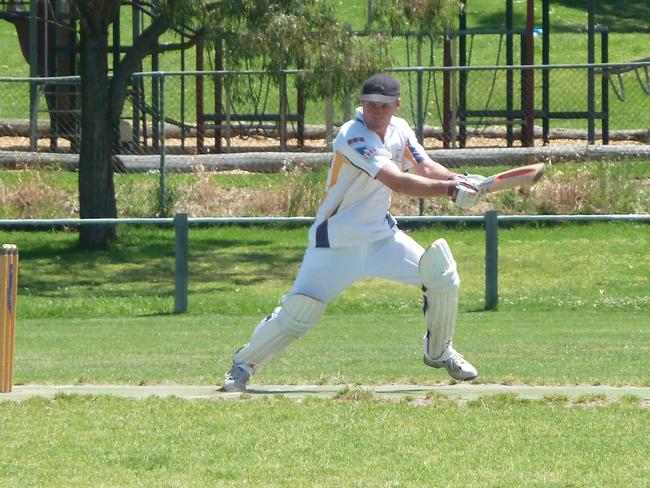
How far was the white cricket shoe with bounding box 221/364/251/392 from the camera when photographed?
339 inches

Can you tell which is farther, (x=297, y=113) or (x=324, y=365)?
(x=297, y=113)

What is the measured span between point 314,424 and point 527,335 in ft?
20.4

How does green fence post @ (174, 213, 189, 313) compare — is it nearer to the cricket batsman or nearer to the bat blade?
the cricket batsman

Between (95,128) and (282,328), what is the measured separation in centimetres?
1262

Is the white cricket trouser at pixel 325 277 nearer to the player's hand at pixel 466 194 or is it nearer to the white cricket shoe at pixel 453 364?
the white cricket shoe at pixel 453 364

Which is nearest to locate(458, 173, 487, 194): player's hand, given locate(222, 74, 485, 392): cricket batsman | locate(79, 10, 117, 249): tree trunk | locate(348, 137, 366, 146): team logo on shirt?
locate(222, 74, 485, 392): cricket batsman

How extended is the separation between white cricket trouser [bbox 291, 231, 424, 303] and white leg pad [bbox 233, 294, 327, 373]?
0.21 ft

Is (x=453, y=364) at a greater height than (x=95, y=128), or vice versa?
(x=95, y=128)

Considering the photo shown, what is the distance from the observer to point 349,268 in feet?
28.0

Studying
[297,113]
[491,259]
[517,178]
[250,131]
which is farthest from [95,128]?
[517,178]

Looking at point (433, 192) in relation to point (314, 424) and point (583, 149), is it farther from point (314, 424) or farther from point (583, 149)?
point (583, 149)

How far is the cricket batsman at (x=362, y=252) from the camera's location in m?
8.38

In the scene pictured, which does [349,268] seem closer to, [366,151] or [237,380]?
[366,151]

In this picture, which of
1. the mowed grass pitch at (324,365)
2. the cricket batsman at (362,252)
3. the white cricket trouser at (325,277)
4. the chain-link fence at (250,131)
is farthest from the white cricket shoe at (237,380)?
the chain-link fence at (250,131)
